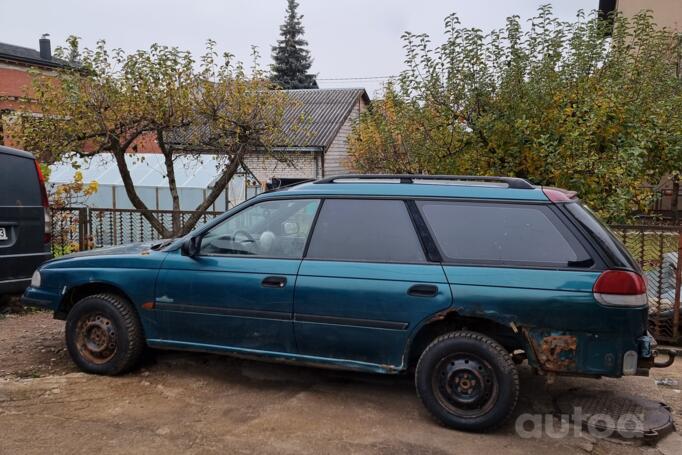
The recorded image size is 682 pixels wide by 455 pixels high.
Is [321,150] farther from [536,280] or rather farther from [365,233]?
[536,280]

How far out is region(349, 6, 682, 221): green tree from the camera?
734 cm

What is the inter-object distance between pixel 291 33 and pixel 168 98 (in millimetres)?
39242

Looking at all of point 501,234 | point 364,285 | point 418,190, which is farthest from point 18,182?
point 501,234

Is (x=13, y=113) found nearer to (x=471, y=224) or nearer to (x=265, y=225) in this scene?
(x=265, y=225)

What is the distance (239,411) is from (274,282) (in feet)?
3.17

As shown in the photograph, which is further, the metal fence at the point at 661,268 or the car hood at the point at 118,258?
the metal fence at the point at 661,268

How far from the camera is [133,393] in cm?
462

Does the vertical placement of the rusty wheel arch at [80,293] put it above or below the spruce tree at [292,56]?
below

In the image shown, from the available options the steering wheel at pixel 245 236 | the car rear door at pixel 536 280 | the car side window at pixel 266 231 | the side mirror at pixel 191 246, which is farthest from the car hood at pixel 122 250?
the car rear door at pixel 536 280

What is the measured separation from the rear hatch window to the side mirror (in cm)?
277


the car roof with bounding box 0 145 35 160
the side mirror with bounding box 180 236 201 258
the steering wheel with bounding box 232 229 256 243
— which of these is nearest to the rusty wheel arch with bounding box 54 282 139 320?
the side mirror with bounding box 180 236 201 258

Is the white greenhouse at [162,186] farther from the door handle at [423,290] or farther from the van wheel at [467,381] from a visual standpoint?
the van wheel at [467,381]

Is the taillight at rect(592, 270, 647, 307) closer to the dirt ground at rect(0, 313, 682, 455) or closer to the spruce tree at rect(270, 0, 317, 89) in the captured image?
the dirt ground at rect(0, 313, 682, 455)

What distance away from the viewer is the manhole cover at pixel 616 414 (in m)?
4.00
